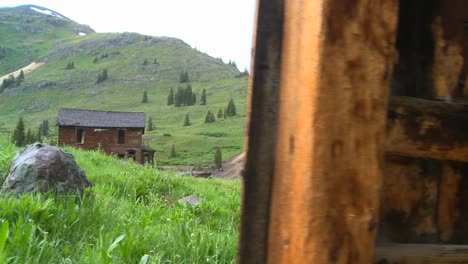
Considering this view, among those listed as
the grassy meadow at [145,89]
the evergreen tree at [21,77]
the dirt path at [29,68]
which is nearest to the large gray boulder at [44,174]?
the grassy meadow at [145,89]

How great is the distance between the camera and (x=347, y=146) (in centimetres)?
132

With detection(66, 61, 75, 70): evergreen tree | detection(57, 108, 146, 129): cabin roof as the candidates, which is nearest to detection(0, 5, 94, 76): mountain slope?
detection(66, 61, 75, 70): evergreen tree

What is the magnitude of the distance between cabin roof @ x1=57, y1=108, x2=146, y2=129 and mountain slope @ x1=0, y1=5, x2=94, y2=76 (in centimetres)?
9115

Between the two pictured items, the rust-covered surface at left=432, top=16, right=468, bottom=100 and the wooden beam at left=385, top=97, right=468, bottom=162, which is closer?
the wooden beam at left=385, top=97, right=468, bottom=162

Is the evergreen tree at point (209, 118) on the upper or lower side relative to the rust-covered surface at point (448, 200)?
upper

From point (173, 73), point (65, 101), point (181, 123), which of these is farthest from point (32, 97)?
point (181, 123)

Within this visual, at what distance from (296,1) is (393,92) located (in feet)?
1.62

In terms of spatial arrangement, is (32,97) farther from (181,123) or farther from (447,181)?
(447,181)

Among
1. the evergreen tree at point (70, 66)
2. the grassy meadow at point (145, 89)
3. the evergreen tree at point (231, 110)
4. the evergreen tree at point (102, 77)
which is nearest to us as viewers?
the grassy meadow at point (145, 89)

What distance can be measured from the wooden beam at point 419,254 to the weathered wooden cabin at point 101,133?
40035 millimetres

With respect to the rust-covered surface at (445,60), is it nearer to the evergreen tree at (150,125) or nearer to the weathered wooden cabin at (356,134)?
the weathered wooden cabin at (356,134)

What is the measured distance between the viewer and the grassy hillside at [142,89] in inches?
2709

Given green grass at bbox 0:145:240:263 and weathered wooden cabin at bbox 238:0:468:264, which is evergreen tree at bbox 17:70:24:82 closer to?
green grass at bbox 0:145:240:263

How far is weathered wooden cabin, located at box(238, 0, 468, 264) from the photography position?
129 centimetres
